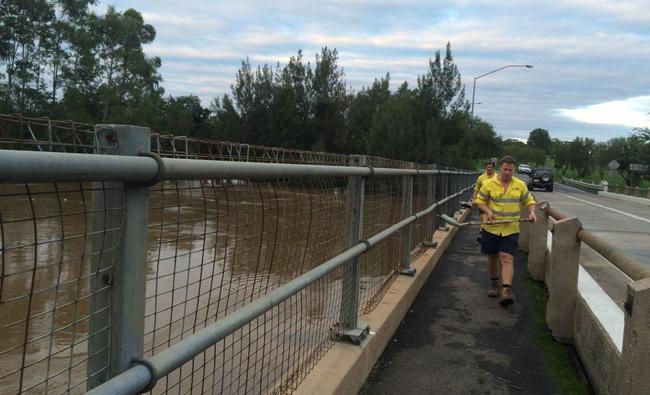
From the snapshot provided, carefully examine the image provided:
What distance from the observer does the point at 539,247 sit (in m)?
7.66

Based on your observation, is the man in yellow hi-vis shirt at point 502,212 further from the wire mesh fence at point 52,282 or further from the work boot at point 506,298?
A: the wire mesh fence at point 52,282

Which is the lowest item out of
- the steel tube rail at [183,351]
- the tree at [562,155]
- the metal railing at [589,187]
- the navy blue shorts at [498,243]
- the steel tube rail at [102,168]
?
the metal railing at [589,187]

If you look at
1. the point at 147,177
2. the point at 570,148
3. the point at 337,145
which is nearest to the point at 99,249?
the point at 147,177

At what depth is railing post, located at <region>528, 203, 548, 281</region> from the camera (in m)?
7.59

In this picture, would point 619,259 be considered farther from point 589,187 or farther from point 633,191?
point 589,187

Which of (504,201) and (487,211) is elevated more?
(504,201)

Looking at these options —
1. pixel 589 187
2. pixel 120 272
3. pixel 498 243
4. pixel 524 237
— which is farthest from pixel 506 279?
pixel 589 187

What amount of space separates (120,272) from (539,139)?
169 meters

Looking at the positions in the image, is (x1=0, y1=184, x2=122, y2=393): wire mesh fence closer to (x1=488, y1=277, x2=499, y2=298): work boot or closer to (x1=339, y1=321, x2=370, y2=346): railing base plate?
(x1=339, y1=321, x2=370, y2=346): railing base plate

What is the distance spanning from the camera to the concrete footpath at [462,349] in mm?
4184

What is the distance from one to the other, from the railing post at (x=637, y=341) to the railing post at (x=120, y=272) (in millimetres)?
2534

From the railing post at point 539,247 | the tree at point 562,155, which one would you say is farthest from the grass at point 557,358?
the tree at point 562,155

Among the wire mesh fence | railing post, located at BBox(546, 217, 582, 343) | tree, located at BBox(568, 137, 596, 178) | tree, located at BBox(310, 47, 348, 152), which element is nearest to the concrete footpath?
railing post, located at BBox(546, 217, 582, 343)

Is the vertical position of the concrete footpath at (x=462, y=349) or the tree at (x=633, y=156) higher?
the tree at (x=633, y=156)
